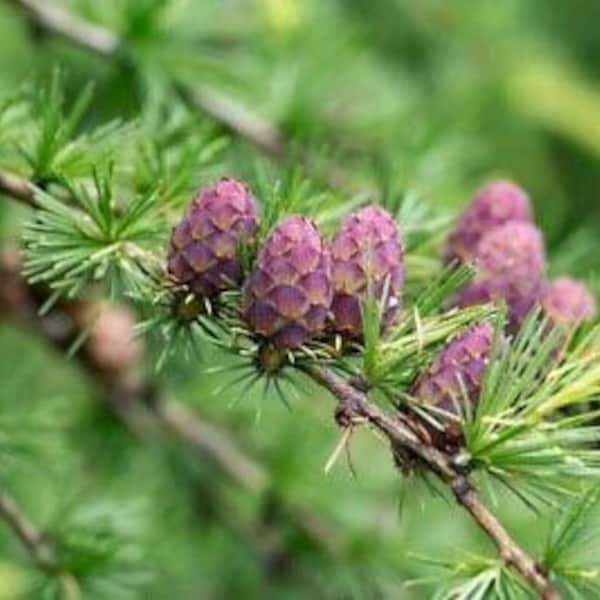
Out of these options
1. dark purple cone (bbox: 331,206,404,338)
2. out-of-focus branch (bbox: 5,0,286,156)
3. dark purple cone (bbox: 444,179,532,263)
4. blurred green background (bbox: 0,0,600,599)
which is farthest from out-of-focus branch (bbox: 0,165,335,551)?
dark purple cone (bbox: 331,206,404,338)

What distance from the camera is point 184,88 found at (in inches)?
43.8

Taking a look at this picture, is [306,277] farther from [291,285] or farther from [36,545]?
[36,545]

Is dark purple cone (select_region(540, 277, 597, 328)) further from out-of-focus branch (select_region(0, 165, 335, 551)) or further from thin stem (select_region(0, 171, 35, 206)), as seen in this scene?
out-of-focus branch (select_region(0, 165, 335, 551))

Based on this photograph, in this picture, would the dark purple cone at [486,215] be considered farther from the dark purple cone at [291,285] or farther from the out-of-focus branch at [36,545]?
the out-of-focus branch at [36,545]

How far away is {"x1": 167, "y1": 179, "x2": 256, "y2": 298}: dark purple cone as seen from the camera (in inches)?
28.2

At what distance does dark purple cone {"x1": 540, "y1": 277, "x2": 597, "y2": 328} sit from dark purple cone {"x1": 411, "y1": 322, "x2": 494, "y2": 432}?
11cm

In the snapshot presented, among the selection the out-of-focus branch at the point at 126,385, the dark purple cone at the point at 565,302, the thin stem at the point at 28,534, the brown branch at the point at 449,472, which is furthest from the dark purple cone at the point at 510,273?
the out-of-focus branch at the point at 126,385

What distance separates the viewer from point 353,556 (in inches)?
45.7

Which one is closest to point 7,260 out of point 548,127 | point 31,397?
point 31,397

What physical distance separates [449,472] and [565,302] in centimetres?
17

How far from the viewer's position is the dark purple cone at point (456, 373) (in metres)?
0.70

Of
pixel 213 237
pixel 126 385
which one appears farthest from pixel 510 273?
pixel 126 385

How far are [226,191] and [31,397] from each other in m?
0.50

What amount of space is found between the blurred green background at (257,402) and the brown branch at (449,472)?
28 cm
